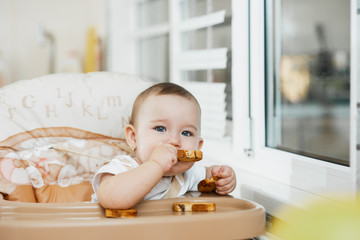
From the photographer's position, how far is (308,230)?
571mm

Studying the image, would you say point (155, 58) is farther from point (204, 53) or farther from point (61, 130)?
point (61, 130)

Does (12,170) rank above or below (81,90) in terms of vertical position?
below

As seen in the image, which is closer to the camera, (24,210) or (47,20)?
(24,210)

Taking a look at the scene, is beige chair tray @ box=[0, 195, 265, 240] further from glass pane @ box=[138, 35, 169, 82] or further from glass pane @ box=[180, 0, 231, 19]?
glass pane @ box=[138, 35, 169, 82]

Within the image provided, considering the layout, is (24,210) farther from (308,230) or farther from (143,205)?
(308,230)

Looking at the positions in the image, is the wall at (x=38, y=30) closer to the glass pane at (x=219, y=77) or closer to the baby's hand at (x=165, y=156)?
the glass pane at (x=219, y=77)

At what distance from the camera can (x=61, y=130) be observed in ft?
4.57

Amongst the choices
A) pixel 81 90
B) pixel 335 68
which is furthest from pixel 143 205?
pixel 335 68

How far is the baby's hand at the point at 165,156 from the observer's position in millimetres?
1021

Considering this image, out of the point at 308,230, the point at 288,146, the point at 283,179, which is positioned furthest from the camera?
the point at 288,146

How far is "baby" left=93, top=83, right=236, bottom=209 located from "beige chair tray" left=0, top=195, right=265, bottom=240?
104 mm

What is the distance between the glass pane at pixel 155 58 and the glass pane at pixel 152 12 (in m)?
0.11

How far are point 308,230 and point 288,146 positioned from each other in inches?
48.0

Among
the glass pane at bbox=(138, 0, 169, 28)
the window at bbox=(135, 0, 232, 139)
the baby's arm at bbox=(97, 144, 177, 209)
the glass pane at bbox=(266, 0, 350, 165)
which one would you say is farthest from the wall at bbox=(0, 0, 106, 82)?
the baby's arm at bbox=(97, 144, 177, 209)
